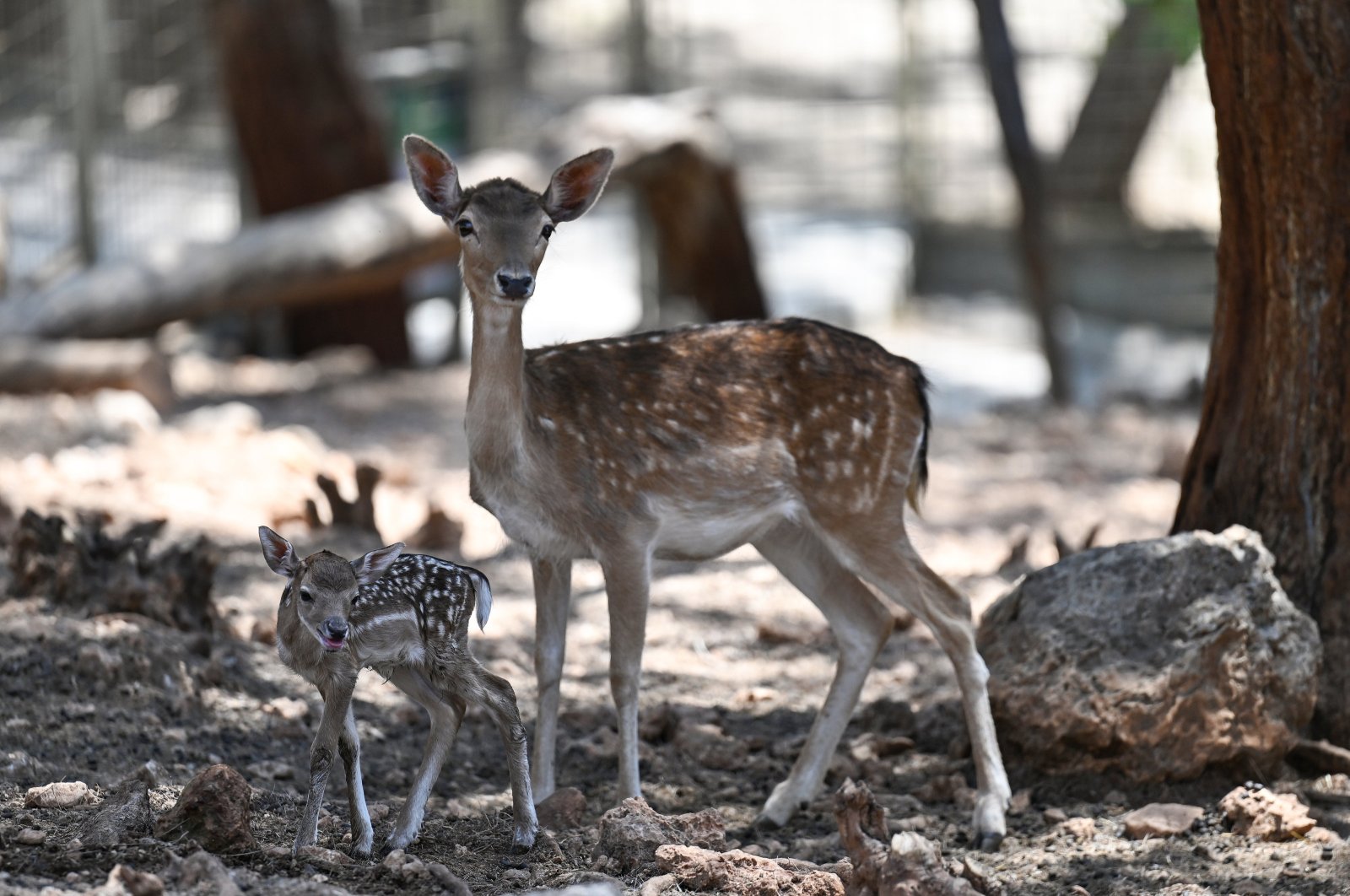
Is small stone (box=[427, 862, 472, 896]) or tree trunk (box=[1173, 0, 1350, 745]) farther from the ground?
tree trunk (box=[1173, 0, 1350, 745])

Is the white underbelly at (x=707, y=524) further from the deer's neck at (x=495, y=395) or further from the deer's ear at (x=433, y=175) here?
the deer's ear at (x=433, y=175)

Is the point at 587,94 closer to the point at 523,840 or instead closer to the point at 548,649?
the point at 548,649

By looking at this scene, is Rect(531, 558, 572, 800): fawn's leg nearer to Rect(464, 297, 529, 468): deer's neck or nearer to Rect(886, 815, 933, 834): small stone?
Rect(464, 297, 529, 468): deer's neck

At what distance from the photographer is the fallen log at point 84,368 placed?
412 inches

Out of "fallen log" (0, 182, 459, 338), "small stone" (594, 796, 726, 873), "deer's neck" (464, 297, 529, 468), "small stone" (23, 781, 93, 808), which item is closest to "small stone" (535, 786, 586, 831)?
"small stone" (594, 796, 726, 873)

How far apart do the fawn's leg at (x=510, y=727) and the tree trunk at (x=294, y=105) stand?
8.08 meters

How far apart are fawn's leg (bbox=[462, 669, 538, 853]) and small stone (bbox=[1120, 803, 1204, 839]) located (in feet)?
5.93

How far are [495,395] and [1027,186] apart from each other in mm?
7558

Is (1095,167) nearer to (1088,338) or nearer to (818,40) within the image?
(1088,338)

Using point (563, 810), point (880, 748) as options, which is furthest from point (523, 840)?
point (880, 748)

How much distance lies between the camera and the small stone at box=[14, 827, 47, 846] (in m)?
4.27

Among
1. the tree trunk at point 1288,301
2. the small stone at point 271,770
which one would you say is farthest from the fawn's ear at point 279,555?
the tree trunk at point 1288,301

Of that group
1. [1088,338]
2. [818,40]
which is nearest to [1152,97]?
[1088,338]

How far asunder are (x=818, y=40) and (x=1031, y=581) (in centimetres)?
1271
